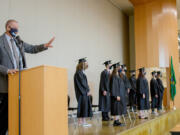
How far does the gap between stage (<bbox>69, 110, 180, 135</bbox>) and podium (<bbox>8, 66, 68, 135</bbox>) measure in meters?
2.04

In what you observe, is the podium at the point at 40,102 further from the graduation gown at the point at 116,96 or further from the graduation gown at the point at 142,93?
the graduation gown at the point at 142,93

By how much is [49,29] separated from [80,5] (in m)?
2.18

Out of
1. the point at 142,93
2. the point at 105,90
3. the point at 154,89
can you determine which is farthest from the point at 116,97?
the point at 154,89

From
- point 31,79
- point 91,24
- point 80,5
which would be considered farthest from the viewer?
point 91,24

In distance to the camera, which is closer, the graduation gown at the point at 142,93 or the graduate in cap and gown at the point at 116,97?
the graduate in cap and gown at the point at 116,97

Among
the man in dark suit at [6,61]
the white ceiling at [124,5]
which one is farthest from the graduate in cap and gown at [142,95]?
the white ceiling at [124,5]

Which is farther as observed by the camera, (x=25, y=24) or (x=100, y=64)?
(x=100, y=64)

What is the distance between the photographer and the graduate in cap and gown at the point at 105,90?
5.85 metres

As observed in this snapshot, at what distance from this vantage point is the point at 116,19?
38.0 ft

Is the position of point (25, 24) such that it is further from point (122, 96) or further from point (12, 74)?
point (12, 74)

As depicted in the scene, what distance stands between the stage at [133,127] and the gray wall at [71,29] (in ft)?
6.83

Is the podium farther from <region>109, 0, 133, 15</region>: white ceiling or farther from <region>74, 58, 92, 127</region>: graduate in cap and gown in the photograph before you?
<region>109, 0, 133, 15</region>: white ceiling

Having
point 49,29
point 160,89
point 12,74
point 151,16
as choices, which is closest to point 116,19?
point 151,16

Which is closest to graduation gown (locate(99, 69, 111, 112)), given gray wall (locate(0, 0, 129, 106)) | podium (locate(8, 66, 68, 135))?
gray wall (locate(0, 0, 129, 106))
